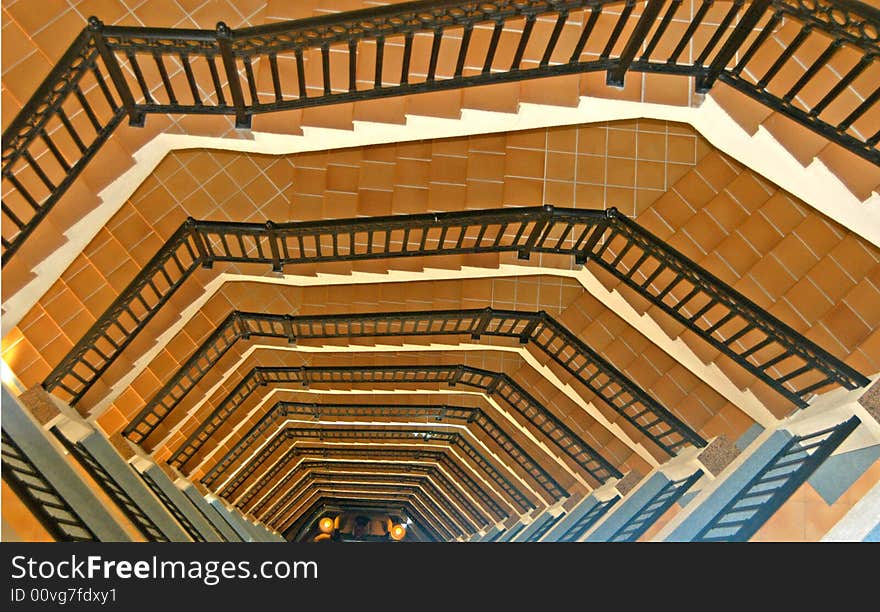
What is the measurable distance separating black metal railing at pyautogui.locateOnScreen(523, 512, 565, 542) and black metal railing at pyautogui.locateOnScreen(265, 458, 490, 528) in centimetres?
527

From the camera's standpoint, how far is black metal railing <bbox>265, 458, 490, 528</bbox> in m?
17.8

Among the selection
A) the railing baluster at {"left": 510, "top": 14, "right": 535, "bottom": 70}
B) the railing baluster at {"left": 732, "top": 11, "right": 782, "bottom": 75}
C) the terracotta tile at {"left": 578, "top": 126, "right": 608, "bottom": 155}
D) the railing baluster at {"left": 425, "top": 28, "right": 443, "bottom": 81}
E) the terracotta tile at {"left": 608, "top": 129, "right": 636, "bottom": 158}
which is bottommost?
the railing baluster at {"left": 732, "top": 11, "right": 782, "bottom": 75}

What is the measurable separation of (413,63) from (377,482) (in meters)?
17.4

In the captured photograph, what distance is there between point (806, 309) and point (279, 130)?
4.82 meters

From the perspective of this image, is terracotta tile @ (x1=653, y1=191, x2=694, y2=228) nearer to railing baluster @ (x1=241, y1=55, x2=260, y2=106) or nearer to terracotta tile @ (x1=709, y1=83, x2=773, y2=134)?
terracotta tile @ (x1=709, y1=83, x2=773, y2=134)

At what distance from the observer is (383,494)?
77.6 ft

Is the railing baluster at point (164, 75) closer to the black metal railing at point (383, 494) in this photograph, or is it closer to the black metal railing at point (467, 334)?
the black metal railing at point (467, 334)

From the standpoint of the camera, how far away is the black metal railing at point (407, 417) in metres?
11.5

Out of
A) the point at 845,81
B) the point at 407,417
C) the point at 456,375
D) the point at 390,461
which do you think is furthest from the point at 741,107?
the point at 390,461

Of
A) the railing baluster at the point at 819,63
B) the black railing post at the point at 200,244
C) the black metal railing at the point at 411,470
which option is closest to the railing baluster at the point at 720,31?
the railing baluster at the point at 819,63

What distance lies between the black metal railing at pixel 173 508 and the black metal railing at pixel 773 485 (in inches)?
238

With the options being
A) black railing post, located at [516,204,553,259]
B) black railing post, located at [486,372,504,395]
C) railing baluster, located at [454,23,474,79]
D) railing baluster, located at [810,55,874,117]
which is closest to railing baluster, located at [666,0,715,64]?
railing baluster, located at [810,55,874,117]

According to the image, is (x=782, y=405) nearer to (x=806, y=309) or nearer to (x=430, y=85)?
(x=806, y=309)

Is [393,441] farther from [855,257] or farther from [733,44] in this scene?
[733,44]
